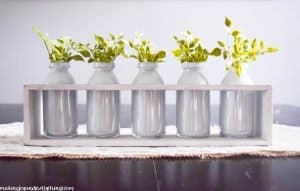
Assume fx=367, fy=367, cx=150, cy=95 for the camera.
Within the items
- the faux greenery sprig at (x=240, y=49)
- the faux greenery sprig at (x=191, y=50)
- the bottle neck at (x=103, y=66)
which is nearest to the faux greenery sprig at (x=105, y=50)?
the bottle neck at (x=103, y=66)

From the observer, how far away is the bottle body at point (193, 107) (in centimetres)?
95

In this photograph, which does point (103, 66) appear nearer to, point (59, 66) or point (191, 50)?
point (59, 66)

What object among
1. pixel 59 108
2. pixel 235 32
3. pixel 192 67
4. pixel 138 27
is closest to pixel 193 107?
pixel 192 67

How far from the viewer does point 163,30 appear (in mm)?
3082

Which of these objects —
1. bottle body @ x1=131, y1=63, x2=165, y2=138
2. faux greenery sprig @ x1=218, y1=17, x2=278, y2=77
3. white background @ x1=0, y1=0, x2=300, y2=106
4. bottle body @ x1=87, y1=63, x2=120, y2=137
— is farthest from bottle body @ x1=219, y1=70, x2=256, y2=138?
white background @ x1=0, y1=0, x2=300, y2=106

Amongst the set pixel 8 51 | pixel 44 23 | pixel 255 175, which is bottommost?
pixel 255 175

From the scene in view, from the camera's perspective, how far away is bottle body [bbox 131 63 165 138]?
0.95 meters

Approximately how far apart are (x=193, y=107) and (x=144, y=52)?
→ 0.65ft

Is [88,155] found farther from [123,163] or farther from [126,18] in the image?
[126,18]

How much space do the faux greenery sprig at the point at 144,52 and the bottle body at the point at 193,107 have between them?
77mm

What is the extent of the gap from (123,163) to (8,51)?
2.62 meters

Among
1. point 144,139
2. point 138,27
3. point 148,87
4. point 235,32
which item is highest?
point 138,27

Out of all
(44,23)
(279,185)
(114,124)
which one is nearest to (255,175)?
(279,185)

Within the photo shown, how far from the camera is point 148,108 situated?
0.95m
